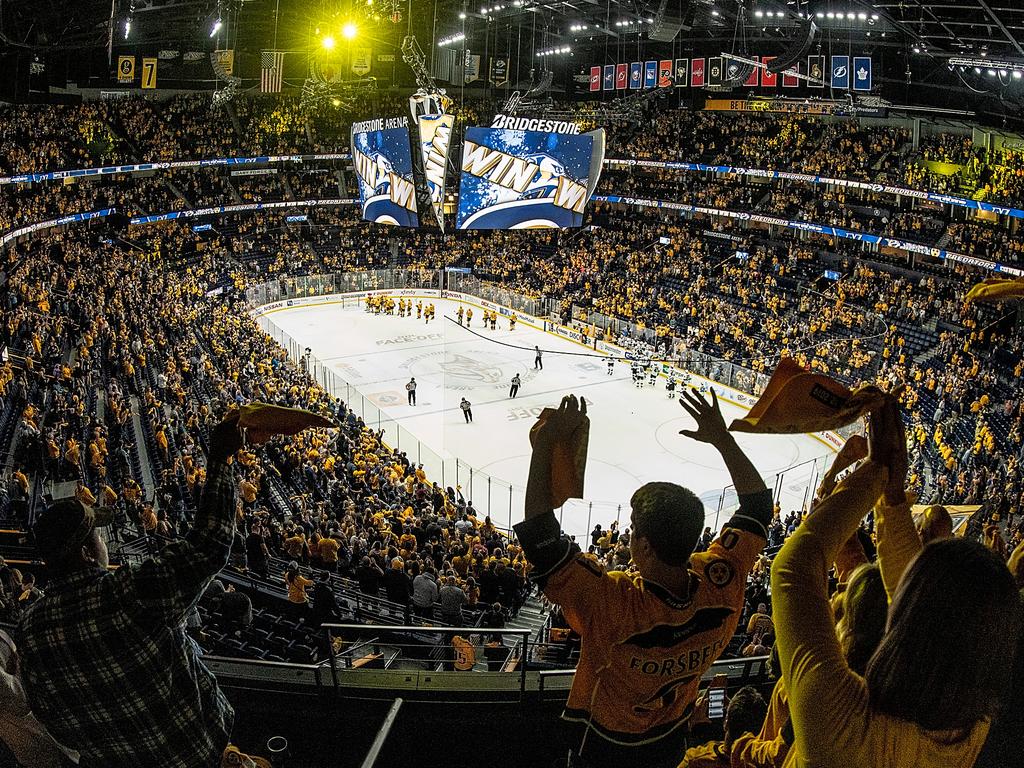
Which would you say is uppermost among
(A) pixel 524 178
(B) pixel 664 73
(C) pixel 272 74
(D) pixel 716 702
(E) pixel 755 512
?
(B) pixel 664 73

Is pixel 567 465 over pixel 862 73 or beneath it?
beneath

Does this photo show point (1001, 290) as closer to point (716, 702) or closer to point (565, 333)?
point (716, 702)

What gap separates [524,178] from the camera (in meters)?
26.8

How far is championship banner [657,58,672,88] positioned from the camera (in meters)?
40.5

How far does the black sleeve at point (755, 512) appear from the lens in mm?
3113

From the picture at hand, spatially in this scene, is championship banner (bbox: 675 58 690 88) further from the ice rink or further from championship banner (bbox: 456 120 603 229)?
championship banner (bbox: 456 120 603 229)

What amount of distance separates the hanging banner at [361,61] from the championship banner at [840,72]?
63.1 ft

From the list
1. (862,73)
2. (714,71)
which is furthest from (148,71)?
(862,73)

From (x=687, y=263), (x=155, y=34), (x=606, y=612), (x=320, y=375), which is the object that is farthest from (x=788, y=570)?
(x=155, y=34)

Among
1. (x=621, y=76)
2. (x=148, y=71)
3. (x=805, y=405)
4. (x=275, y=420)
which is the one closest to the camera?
(x=805, y=405)

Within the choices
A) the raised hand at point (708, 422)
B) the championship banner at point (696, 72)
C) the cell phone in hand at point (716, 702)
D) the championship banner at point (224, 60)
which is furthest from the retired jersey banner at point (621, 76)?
the raised hand at point (708, 422)

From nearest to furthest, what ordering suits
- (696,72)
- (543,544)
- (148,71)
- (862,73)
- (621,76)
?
(543,544)
(862,73)
(696,72)
(148,71)
(621,76)

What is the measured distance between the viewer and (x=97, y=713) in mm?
2643

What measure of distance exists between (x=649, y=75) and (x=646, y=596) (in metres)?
43.9
